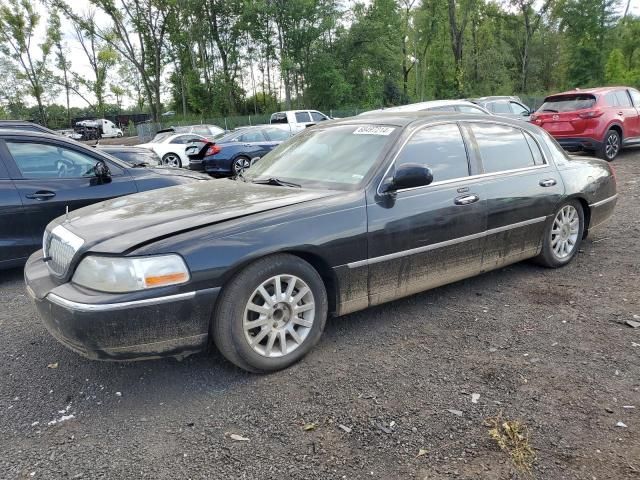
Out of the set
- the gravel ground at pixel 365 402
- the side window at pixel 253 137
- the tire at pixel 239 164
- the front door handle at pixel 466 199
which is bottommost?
the gravel ground at pixel 365 402

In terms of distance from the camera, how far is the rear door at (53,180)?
16.4ft

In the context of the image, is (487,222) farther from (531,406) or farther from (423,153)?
(531,406)

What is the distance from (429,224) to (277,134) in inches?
456

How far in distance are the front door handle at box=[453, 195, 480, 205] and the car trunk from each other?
8889mm

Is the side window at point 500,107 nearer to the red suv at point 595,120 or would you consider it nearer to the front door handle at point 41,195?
the red suv at point 595,120

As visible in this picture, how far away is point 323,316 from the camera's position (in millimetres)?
3209

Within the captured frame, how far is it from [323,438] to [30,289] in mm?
2093

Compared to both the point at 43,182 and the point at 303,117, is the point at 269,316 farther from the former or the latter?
the point at 303,117

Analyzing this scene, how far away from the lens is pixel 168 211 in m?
3.13

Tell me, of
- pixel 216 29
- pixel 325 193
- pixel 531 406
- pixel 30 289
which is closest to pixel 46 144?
pixel 30 289

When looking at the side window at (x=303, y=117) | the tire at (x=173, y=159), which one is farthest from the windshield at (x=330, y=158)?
the side window at (x=303, y=117)

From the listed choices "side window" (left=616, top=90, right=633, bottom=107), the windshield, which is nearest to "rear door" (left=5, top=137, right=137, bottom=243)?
the windshield

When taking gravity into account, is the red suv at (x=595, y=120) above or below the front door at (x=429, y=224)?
above

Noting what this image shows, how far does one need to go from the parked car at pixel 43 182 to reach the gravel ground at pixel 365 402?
1.26 meters
